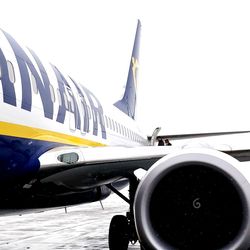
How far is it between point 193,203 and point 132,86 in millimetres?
11444

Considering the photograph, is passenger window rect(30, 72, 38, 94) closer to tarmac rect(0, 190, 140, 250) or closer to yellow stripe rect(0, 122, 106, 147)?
yellow stripe rect(0, 122, 106, 147)

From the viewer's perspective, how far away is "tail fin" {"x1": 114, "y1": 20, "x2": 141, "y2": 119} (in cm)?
1507

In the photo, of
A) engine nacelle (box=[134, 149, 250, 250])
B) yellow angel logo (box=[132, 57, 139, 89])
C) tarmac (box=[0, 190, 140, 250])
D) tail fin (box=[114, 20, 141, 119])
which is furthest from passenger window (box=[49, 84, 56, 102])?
yellow angel logo (box=[132, 57, 139, 89])

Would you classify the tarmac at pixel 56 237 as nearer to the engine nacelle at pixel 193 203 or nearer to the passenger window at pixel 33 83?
the passenger window at pixel 33 83

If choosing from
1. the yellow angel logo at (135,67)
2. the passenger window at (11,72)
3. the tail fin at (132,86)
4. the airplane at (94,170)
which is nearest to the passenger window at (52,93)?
the airplane at (94,170)

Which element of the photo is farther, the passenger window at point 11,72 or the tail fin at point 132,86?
the tail fin at point 132,86

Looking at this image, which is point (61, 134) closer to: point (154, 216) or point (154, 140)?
point (154, 216)

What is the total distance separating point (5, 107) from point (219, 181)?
1991mm

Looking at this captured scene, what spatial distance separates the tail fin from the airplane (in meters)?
7.98

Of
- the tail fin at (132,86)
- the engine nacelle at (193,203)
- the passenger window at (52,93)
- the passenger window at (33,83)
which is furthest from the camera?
the tail fin at (132,86)

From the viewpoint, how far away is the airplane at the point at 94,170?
4535 millimetres

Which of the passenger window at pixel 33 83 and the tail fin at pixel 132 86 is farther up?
the tail fin at pixel 132 86

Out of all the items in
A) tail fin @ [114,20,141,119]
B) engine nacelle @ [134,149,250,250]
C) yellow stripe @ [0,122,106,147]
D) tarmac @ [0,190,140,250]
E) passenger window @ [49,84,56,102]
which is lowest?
tarmac @ [0,190,140,250]

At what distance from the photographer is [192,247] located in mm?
4543
